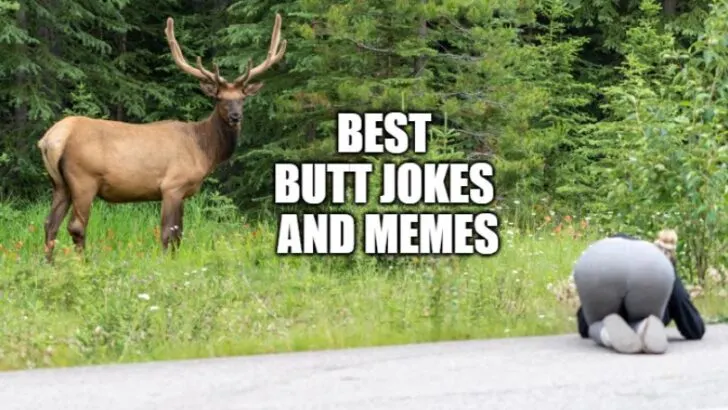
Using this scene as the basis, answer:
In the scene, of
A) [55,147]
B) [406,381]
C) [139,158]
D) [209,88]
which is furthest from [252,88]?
[406,381]

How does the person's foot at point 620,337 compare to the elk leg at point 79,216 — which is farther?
the elk leg at point 79,216

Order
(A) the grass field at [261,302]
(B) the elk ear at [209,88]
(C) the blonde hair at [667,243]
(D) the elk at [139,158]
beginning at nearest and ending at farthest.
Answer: (A) the grass field at [261,302] < (C) the blonde hair at [667,243] < (D) the elk at [139,158] < (B) the elk ear at [209,88]

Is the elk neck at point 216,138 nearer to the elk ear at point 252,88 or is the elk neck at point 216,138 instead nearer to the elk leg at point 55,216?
the elk ear at point 252,88

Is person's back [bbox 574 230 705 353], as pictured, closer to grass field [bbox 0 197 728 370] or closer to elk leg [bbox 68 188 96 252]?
grass field [bbox 0 197 728 370]

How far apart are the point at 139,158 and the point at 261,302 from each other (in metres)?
4.45

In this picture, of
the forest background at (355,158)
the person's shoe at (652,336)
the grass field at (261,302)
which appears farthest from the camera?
the forest background at (355,158)

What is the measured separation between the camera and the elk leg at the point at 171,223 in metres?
12.5

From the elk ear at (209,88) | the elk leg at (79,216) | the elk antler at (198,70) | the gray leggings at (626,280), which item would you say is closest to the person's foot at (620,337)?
the gray leggings at (626,280)

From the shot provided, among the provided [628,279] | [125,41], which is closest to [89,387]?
[628,279]

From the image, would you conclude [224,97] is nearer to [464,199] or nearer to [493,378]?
[464,199]

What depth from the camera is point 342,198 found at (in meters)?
11.0

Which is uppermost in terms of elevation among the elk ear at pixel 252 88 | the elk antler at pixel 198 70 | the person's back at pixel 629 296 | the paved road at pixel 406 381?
the elk antler at pixel 198 70

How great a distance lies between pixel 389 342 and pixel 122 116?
1694 cm

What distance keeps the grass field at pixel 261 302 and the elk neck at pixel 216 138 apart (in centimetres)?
177
